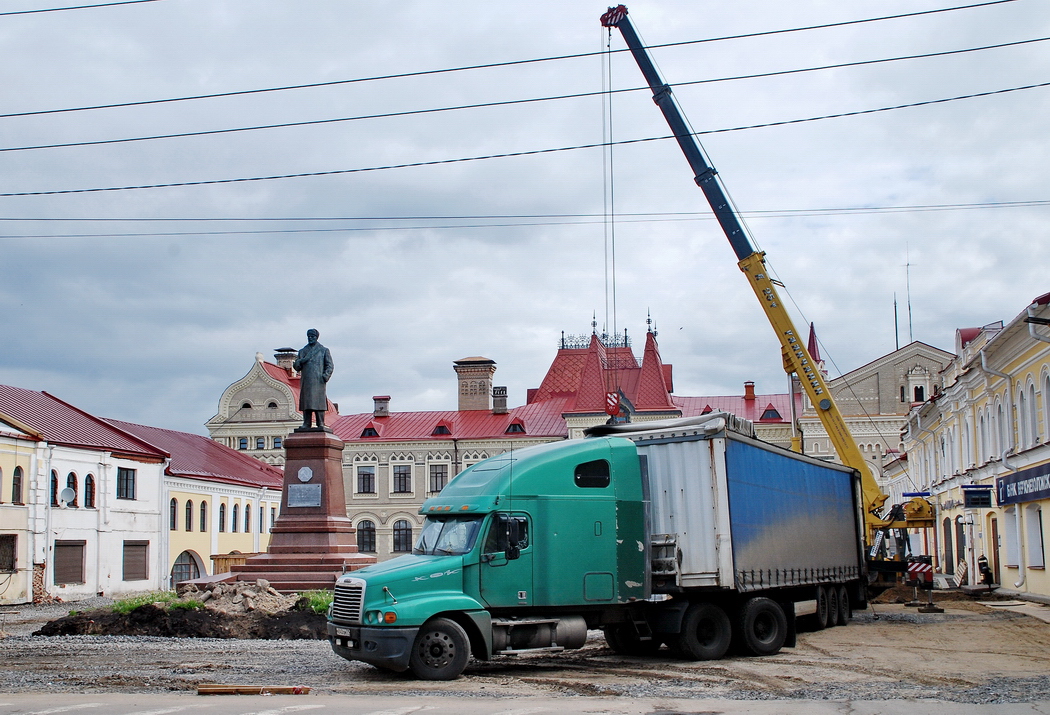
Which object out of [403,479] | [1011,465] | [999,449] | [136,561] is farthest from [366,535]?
[1011,465]

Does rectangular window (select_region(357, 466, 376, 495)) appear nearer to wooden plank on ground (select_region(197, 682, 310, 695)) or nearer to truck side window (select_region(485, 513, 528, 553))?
truck side window (select_region(485, 513, 528, 553))

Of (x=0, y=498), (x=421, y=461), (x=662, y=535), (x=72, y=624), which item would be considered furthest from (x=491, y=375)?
(x=662, y=535)

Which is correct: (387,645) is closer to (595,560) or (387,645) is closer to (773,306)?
(595,560)

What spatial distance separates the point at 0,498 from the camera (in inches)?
1281

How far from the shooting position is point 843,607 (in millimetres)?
20094

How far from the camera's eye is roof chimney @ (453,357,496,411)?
64.4m

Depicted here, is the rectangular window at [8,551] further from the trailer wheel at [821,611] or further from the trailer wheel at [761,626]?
the trailer wheel at [761,626]

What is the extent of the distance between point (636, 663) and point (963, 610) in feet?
44.0

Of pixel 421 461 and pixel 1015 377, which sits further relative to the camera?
pixel 421 461

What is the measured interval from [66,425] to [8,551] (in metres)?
6.29

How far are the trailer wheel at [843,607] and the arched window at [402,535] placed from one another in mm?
41943

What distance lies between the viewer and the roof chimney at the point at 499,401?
6344 cm

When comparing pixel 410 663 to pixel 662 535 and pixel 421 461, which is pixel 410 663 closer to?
pixel 662 535

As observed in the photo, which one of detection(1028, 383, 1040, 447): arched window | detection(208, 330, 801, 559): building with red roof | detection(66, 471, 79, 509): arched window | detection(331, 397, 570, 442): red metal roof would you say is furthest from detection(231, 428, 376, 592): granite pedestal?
detection(331, 397, 570, 442): red metal roof
